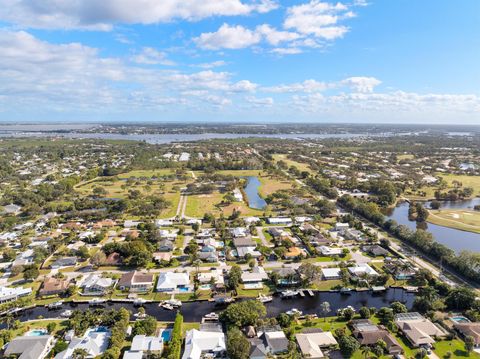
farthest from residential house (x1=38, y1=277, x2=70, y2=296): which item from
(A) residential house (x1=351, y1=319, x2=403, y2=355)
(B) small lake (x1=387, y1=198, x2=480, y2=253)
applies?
(B) small lake (x1=387, y1=198, x2=480, y2=253)

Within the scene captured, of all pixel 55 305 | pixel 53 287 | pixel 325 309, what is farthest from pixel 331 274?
pixel 53 287

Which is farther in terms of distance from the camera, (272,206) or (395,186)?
Answer: (395,186)

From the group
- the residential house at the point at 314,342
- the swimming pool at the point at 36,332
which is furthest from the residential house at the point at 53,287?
the residential house at the point at 314,342

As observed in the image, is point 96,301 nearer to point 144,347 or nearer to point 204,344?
point 144,347

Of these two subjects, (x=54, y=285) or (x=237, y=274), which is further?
(x=237, y=274)

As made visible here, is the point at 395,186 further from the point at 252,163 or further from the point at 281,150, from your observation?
the point at 281,150

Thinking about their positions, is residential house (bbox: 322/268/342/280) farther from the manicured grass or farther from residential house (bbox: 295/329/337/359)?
the manicured grass

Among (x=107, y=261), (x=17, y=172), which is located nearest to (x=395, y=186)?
(x=107, y=261)

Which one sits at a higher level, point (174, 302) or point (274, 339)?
point (274, 339)
